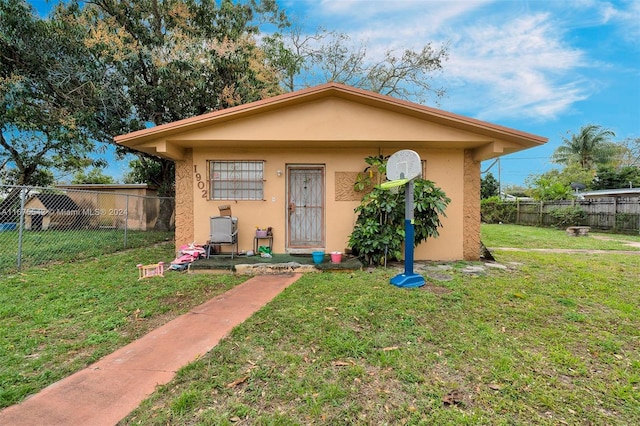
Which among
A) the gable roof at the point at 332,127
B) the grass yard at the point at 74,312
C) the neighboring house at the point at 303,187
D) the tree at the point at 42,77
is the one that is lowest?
the grass yard at the point at 74,312

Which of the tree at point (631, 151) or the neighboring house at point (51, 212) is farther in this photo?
the tree at point (631, 151)

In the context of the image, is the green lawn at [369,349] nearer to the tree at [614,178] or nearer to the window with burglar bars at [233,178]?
the window with burglar bars at [233,178]

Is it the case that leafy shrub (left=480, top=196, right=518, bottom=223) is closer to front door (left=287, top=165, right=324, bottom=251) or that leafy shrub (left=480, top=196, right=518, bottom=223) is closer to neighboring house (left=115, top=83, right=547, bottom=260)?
neighboring house (left=115, top=83, right=547, bottom=260)

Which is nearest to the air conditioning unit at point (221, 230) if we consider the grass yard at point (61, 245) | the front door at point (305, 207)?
the front door at point (305, 207)

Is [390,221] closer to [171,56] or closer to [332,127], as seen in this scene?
[332,127]

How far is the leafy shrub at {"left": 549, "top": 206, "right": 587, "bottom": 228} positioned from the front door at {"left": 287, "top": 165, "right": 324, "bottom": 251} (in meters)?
14.4

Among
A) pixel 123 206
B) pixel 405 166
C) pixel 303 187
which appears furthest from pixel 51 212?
pixel 405 166

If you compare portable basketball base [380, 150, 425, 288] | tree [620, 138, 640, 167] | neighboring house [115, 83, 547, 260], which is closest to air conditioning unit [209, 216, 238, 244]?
neighboring house [115, 83, 547, 260]

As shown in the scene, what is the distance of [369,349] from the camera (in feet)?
8.84

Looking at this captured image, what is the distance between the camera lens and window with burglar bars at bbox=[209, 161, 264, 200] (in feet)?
21.9

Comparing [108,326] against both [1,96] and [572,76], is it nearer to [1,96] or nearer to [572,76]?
[1,96]

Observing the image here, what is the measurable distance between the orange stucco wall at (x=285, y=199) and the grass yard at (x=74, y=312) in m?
1.56

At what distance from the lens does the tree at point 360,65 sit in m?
15.3

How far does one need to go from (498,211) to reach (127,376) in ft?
70.9
